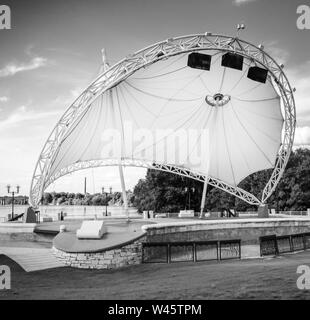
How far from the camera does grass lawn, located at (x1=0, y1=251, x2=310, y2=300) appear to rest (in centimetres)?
1049

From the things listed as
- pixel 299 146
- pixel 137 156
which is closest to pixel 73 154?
pixel 137 156

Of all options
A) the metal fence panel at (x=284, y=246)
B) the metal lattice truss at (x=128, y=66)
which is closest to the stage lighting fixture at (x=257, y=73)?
the metal lattice truss at (x=128, y=66)

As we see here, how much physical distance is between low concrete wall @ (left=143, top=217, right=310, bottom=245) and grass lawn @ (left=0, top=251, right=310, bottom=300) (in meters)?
5.24

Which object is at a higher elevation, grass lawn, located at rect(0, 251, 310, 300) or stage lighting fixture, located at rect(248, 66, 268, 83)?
stage lighting fixture, located at rect(248, 66, 268, 83)

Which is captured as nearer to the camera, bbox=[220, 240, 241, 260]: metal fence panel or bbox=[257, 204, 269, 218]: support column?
bbox=[220, 240, 241, 260]: metal fence panel

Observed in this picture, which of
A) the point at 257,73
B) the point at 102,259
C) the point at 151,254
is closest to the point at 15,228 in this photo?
the point at 102,259

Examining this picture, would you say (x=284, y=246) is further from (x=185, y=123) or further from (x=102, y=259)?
(x=185, y=123)

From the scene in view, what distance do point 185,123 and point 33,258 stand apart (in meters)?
25.3

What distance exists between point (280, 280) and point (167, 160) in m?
29.5

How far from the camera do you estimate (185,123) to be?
38.9 m

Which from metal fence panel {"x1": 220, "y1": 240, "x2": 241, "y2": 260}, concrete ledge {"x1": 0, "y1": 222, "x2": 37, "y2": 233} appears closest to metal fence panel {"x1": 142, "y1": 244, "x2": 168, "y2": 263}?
metal fence panel {"x1": 220, "y1": 240, "x2": 241, "y2": 260}

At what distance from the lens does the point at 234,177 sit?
42.2 meters

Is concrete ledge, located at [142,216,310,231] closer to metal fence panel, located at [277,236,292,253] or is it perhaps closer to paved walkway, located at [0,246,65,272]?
metal fence panel, located at [277,236,292,253]
